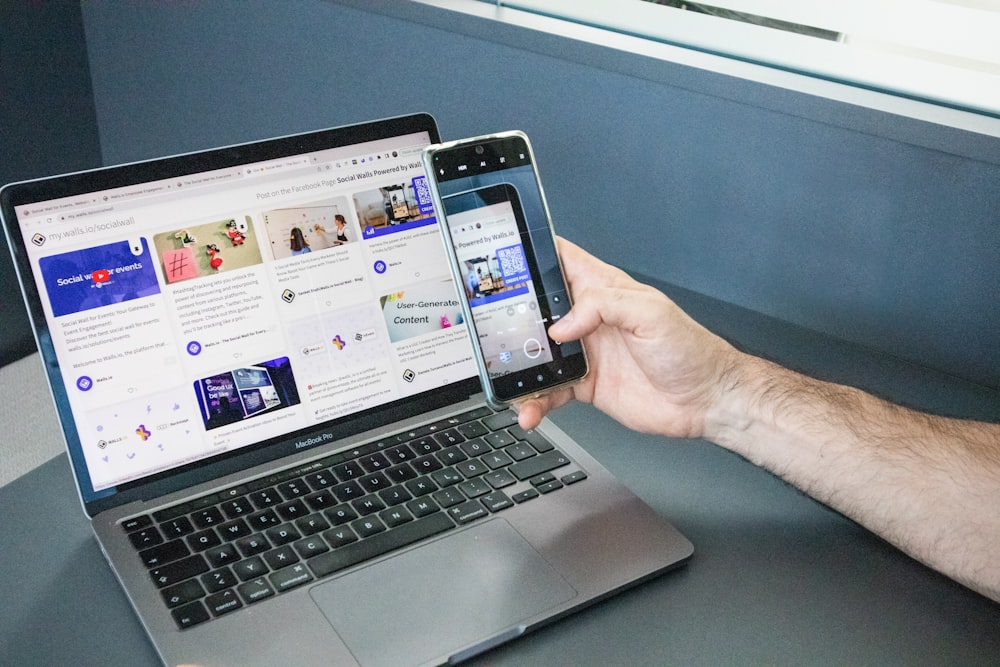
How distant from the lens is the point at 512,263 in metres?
0.76

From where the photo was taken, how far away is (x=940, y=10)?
0.88 metres

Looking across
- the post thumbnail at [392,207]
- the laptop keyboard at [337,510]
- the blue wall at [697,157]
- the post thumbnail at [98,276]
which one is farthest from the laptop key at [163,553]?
the blue wall at [697,157]

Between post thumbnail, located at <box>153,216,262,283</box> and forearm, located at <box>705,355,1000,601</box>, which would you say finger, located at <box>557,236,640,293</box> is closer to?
forearm, located at <box>705,355,1000,601</box>

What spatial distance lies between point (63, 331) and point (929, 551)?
65 centimetres

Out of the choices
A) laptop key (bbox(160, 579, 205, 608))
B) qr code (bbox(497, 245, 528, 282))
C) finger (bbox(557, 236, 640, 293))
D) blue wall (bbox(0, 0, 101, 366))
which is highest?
blue wall (bbox(0, 0, 101, 366))

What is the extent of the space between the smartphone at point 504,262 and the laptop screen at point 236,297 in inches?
3.2

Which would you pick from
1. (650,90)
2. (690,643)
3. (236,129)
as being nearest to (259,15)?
(236,129)

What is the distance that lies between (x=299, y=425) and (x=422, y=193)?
224 millimetres

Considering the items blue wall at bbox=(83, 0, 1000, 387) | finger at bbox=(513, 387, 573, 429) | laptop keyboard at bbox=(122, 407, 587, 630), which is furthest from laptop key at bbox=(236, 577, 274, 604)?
blue wall at bbox=(83, 0, 1000, 387)

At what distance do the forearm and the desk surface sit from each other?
0.02 m

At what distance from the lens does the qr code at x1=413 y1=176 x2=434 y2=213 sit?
32.4 inches

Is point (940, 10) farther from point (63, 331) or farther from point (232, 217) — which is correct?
point (63, 331)

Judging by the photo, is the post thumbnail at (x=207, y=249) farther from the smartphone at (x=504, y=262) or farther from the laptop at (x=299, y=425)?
the smartphone at (x=504, y=262)

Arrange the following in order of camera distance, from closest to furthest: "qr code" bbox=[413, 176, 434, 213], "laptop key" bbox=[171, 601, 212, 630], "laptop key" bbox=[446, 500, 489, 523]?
"laptop key" bbox=[171, 601, 212, 630] < "laptop key" bbox=[446, 500, 489, 523] < "qr code" bbox=[413, 176, 434, 213]
